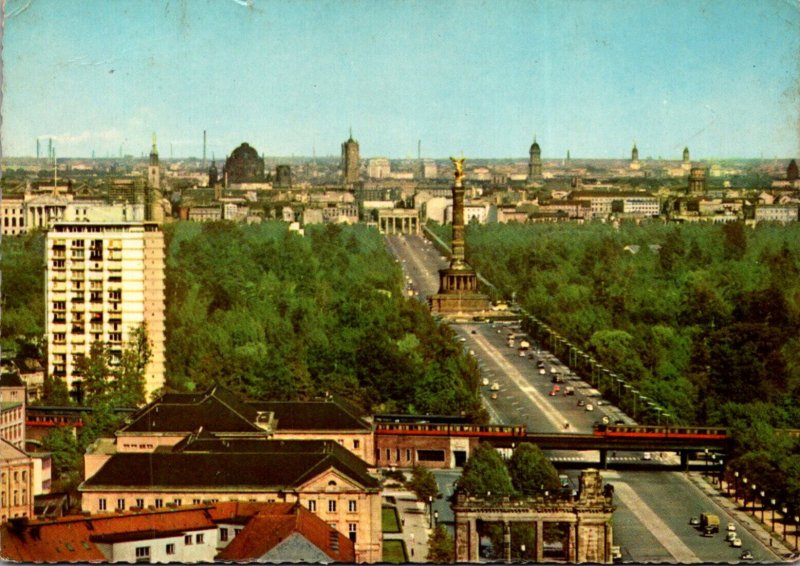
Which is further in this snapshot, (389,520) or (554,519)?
(389,520)

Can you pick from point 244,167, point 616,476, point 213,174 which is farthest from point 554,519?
point 244,167

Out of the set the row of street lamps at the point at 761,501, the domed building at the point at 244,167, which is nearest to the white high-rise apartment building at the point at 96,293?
the row of street lamps at the point at 761,501

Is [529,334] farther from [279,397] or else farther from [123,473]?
[123,473]

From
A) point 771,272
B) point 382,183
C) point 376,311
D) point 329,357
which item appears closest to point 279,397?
point 329,357

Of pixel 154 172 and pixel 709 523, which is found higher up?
pixel 154 172

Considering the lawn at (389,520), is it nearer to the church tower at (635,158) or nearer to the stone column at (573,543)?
the stone column at (573,543)

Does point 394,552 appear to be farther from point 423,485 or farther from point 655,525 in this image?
point 655,525

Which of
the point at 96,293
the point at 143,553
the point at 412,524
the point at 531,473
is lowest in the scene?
the point at 412,524
